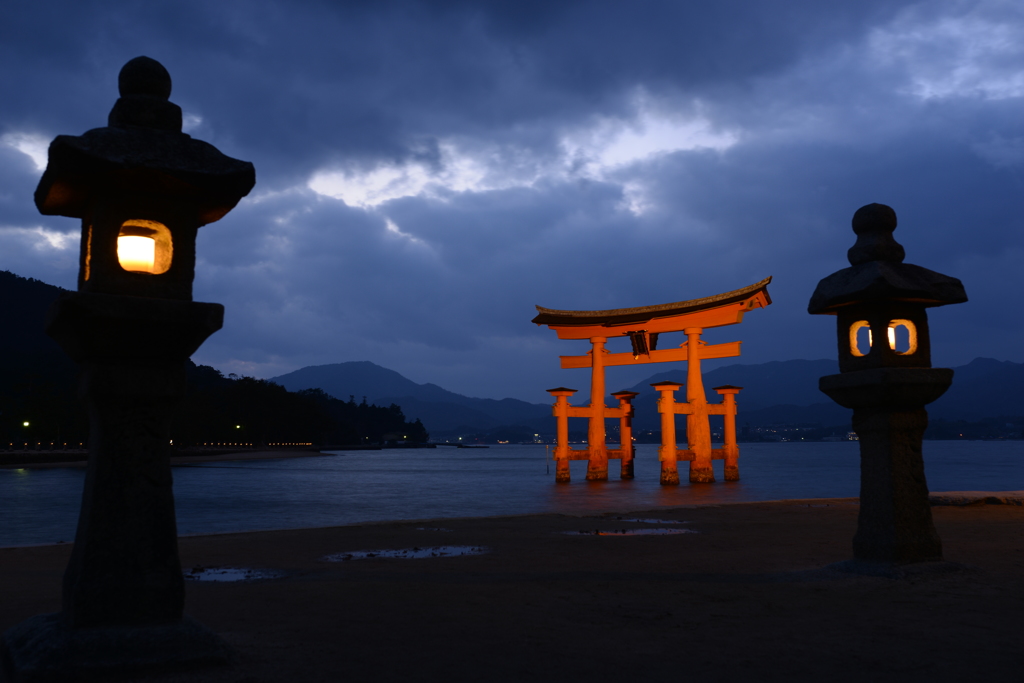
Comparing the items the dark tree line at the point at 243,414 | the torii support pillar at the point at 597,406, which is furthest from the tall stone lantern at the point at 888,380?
the dark tree line at the point at 243,414

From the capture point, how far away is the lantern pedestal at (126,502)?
3650mm

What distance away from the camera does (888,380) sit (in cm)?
616

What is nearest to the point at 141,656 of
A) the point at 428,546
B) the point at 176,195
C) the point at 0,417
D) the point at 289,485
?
the point at 176,195

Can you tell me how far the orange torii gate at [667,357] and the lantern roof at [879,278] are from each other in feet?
50.1

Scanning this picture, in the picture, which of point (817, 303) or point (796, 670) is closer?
point (796, 670)

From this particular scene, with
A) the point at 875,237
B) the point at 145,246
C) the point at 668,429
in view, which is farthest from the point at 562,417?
the point at 145,246

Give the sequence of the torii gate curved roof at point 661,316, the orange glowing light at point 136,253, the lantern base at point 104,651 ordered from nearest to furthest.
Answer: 1. the lantern base at point 104,651
2. the orange glowing light at point 136,253
3. the torii gate curved roof at point 661,316

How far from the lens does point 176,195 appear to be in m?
4.17

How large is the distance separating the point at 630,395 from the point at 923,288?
24.2 m

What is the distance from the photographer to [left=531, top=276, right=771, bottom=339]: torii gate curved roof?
22.4 metres

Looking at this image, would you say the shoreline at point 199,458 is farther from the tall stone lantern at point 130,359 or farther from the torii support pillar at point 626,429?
the tall stone lantern at point 130,359

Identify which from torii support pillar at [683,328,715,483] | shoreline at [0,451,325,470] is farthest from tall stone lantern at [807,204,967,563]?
shoreline at [0,451,325,470]

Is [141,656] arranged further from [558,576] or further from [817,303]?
[817,303]

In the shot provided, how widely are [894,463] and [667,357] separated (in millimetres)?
20294
